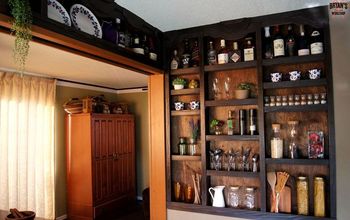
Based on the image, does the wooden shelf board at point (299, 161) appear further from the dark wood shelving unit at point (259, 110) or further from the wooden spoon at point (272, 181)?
the wooden spoon at point (272, 181)

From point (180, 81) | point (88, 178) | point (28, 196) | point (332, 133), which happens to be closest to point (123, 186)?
point (88, 178)

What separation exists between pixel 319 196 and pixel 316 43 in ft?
3.42

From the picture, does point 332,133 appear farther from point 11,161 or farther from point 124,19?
point 11,161

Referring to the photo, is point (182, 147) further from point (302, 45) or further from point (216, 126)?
point (302, 45)

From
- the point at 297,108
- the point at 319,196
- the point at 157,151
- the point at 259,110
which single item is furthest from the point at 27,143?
the point at 319,196

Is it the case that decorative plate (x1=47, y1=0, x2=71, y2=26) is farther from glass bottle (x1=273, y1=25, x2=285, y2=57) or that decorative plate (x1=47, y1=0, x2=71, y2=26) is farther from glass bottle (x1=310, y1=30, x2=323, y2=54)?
glass bottle (x1=310, y1=30, x2=323, y2=54)

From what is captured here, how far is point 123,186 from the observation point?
493 cm

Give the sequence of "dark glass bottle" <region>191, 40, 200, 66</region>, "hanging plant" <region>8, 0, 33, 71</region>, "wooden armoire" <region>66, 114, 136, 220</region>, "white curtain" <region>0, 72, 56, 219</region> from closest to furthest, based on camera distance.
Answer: "hanging plant" <region>8, 0, 33, 71</region> → "dark glass bottle" <region>191, 40, 200, 66</region> → "white curtain" <region>0, 72, 56, 219</region> → "wooden armoire" <region>66, 114, 136, 220</region>

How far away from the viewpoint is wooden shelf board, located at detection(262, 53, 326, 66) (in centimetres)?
181

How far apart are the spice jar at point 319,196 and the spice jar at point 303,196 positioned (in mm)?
55

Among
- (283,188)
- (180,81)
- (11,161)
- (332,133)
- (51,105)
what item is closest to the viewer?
(332,133)

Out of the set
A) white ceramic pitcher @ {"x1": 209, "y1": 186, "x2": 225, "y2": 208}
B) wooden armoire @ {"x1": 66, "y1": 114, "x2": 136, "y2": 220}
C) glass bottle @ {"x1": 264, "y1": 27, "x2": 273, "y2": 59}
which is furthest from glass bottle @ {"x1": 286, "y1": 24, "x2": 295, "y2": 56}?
wooden armoire @ {"x1": 66, "y1": 114, "x2": 136, "y2": 220}

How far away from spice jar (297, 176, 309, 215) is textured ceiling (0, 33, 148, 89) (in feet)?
7.87

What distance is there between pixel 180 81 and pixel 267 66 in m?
0.71
